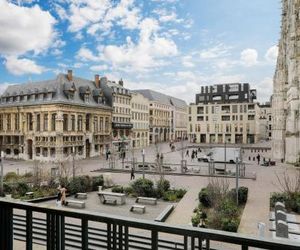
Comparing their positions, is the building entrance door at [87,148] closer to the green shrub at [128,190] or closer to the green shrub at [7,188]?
the green shrub at [7,188]

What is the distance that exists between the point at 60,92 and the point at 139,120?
32.3m

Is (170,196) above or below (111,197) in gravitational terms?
below

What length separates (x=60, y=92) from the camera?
54.9 meters

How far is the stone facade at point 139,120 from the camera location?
80.6m

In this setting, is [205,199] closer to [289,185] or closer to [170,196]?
[170,196]

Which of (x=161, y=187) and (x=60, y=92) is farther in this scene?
(x=60, y=92)

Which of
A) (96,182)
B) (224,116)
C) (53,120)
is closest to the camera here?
(96,182)

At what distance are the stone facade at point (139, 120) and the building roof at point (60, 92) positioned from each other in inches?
580

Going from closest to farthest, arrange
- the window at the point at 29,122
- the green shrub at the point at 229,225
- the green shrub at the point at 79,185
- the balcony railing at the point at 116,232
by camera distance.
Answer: the balcony railing at the point at 116,232, the green shrub at the point at 229,225, the green shrub at the point at 79,185, the window at the point at 29,122

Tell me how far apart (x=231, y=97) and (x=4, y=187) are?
3705 inches

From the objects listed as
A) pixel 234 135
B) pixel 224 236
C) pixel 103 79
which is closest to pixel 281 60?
pixel 103 79

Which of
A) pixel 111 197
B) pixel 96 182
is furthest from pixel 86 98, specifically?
pixel 111 197

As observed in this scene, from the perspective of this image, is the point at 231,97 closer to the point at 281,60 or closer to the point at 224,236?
the point at 281,60

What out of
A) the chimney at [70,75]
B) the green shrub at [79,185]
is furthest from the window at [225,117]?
the green shrub at [79,185]
